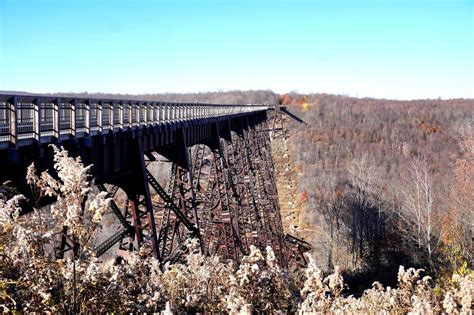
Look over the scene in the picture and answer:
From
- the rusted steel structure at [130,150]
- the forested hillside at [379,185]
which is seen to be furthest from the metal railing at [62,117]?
the forested hillside at [379,185]

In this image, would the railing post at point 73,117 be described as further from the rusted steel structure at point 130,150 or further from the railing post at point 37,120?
the railing post at point 37,120

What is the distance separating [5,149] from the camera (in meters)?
5.73

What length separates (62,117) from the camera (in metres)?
7.33

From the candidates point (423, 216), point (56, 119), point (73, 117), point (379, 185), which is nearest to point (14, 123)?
point (56, 119)

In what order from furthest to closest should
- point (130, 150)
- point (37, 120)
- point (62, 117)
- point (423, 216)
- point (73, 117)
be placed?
point (423, 216), point (130, 150), point (62, 117), point (73, 117), point (37, 120)

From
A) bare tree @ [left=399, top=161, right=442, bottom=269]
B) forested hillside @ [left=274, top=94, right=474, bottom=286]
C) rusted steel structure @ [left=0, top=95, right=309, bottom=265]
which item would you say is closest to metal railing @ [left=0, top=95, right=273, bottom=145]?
rusted steel structure @ [left=0, top=95, right=309, bottom=265]

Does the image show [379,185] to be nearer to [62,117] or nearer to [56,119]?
[62,117]

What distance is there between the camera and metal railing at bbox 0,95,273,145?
577 centimetres

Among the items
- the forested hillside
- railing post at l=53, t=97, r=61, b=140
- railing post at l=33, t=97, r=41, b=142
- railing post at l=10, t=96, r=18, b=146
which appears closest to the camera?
railing post at l=10, t=96, r=18, b=146

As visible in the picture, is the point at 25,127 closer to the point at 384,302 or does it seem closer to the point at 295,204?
the point at 384,302

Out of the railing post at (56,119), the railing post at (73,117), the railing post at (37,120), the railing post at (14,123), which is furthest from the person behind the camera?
the railing post at (73,117)

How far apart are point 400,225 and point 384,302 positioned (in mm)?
30460

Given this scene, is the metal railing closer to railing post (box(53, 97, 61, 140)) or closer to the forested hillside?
railing post (box(53, 97, 61, 140))

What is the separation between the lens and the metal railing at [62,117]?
5.77 m
